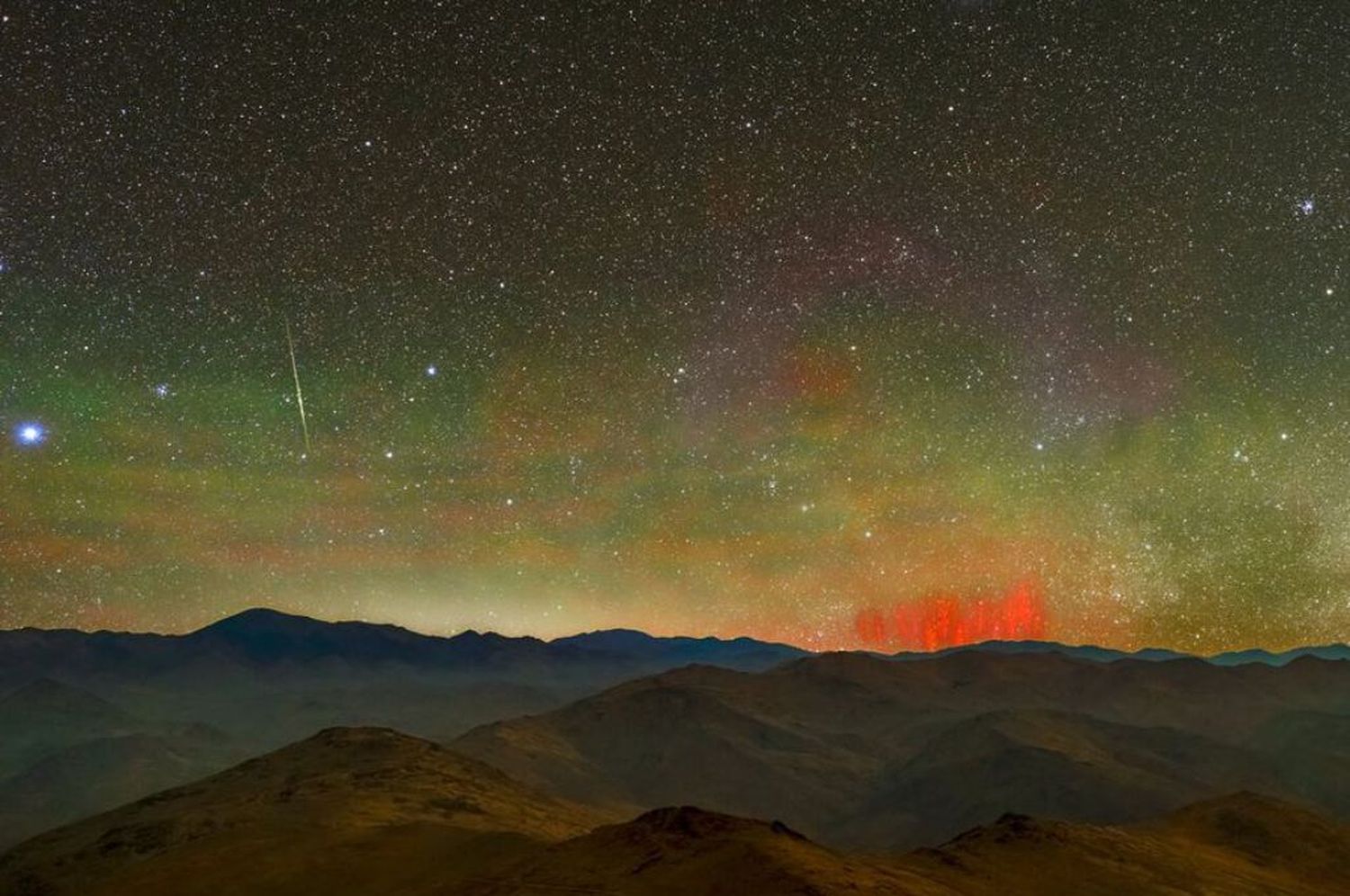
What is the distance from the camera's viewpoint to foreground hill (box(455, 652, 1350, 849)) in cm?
7762

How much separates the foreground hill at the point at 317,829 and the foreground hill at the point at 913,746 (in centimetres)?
2647

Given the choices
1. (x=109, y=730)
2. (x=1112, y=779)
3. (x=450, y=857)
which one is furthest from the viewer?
(x=109, y=730)

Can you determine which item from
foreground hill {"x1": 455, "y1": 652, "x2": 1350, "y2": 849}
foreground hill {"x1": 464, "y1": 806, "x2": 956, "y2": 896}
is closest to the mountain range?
foreground hill {"x1": 464, "y1": 806, "x2": 956, "y2": 896}

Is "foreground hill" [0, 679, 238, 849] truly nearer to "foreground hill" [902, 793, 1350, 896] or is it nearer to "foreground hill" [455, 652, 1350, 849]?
"foreground hill" [455, 652, 1350, 849]

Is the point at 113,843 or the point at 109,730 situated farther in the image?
the point at 109,730

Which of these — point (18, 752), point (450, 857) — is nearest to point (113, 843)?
point (450, 857)

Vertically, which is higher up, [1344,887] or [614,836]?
[614,836]

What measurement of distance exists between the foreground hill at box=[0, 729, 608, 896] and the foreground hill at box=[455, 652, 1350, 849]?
26474mm

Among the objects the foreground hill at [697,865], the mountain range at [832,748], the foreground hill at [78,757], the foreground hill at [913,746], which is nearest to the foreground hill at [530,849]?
the foreground hill at [697,865]

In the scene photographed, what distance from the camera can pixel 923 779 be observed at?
8556 cm

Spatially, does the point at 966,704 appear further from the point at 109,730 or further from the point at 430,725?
the point at 109,730

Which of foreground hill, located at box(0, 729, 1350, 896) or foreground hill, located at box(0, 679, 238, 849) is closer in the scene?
foreground hill, located at box(0, 729, 1350, 896)

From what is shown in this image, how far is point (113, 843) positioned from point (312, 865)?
16.1 metres

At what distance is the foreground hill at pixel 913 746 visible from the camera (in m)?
77.6
